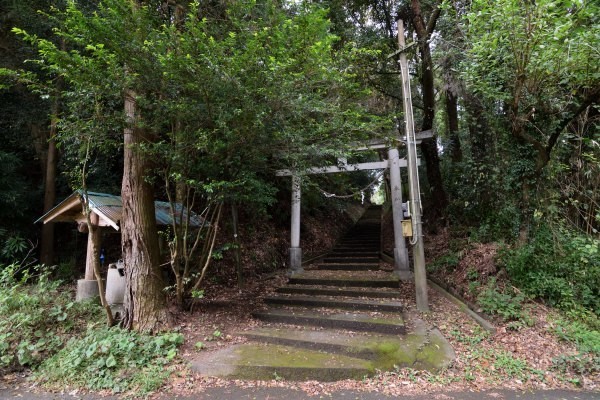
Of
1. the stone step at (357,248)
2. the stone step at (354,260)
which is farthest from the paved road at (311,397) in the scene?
the stone step at (357,248)

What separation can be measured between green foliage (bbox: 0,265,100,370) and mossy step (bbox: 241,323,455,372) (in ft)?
8.77

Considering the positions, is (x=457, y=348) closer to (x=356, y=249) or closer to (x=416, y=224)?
(x=416, y=224)

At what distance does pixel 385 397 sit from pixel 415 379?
523 millimetres

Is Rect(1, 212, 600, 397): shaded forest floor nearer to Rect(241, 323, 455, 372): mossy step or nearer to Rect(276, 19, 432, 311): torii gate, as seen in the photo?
Rect(241, 323, 455, 372): mossy step

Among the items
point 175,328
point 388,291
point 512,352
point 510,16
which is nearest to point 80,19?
point 175,328

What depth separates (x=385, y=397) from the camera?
10.7 feet

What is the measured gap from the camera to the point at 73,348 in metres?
4.10

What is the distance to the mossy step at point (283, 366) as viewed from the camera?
3.68 meters

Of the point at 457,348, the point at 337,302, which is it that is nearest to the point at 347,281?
the point at 337,302

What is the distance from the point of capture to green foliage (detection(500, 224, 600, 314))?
4781mm

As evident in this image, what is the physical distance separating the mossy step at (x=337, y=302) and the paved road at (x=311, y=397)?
201cm

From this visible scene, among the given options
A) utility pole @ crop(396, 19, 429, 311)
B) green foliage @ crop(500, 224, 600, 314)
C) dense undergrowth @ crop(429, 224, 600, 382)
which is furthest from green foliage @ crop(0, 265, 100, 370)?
green foliage @ crop(500, 224, 600, 314)

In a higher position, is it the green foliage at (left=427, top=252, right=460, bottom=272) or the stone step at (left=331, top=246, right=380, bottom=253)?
the stone step at (left=331, top=246, right=380, bottom=253)

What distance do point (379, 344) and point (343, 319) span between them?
0.88 metres
